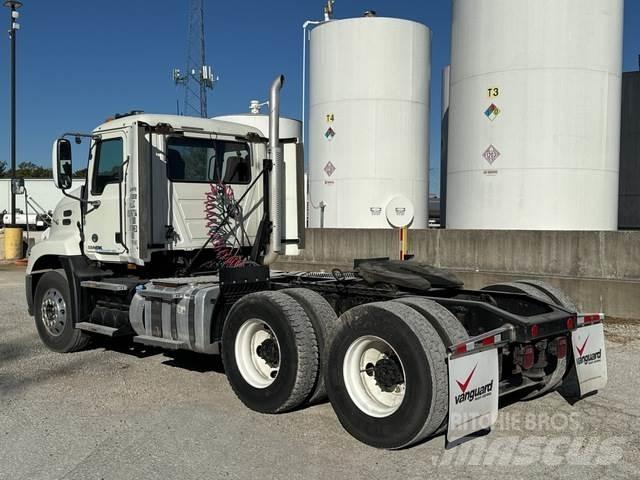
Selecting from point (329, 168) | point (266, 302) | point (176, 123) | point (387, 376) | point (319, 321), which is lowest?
point (387, 376)

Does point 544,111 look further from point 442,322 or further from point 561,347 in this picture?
point 442,322

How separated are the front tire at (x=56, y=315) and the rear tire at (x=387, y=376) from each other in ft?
13.0

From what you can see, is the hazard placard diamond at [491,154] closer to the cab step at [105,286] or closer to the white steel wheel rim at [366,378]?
the cab step at [105,286]

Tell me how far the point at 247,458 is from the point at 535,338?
219 cm

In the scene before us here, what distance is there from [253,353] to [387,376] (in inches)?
59.7

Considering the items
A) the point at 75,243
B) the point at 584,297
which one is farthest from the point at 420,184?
the point at 75,243

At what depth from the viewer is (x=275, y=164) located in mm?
6992

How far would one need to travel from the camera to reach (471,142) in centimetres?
1284

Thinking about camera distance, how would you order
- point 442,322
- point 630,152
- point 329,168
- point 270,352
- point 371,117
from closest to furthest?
point 442,322
point 270,352
point 371,117
point 329,168
point 630,152

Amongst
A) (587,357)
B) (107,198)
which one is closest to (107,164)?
(107,198)

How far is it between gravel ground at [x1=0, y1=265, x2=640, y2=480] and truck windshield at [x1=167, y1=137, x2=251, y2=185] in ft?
7.24

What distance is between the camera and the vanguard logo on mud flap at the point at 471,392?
161 inches

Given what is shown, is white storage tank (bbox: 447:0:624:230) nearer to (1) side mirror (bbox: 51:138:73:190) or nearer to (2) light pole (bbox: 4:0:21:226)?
(1) side mirror (bbox: 51:138:73:190)

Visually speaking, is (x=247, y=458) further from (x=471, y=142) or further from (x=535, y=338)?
(x=471, y=142)
